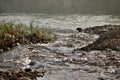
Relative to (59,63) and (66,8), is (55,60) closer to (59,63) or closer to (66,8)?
(59,63)

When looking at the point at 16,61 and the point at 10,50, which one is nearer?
the point at 16,61

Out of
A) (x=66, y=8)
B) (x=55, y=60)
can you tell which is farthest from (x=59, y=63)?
(x=66, y=8)

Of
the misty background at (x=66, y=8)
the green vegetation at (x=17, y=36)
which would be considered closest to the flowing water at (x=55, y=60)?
the green vegetation at (x=17, y=36)

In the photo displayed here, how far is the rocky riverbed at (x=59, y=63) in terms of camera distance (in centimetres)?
1719

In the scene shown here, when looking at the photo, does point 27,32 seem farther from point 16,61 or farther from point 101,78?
point 101,78

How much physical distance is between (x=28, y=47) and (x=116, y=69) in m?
8.41

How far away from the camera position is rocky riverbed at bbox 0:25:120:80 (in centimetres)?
1719

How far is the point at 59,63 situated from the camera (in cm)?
1995

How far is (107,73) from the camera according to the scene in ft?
58.0

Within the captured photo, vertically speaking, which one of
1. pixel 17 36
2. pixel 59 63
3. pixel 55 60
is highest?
pixel 17 36

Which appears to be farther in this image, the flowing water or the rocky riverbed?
the flowing water

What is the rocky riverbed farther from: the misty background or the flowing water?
the misty background

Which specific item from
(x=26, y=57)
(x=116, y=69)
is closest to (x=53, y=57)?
(x=26, y=57)

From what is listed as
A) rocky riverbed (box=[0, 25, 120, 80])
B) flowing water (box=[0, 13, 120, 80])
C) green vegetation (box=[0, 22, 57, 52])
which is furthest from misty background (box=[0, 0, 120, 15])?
rocky riverbed (box=[0, 25, 120, 80])
